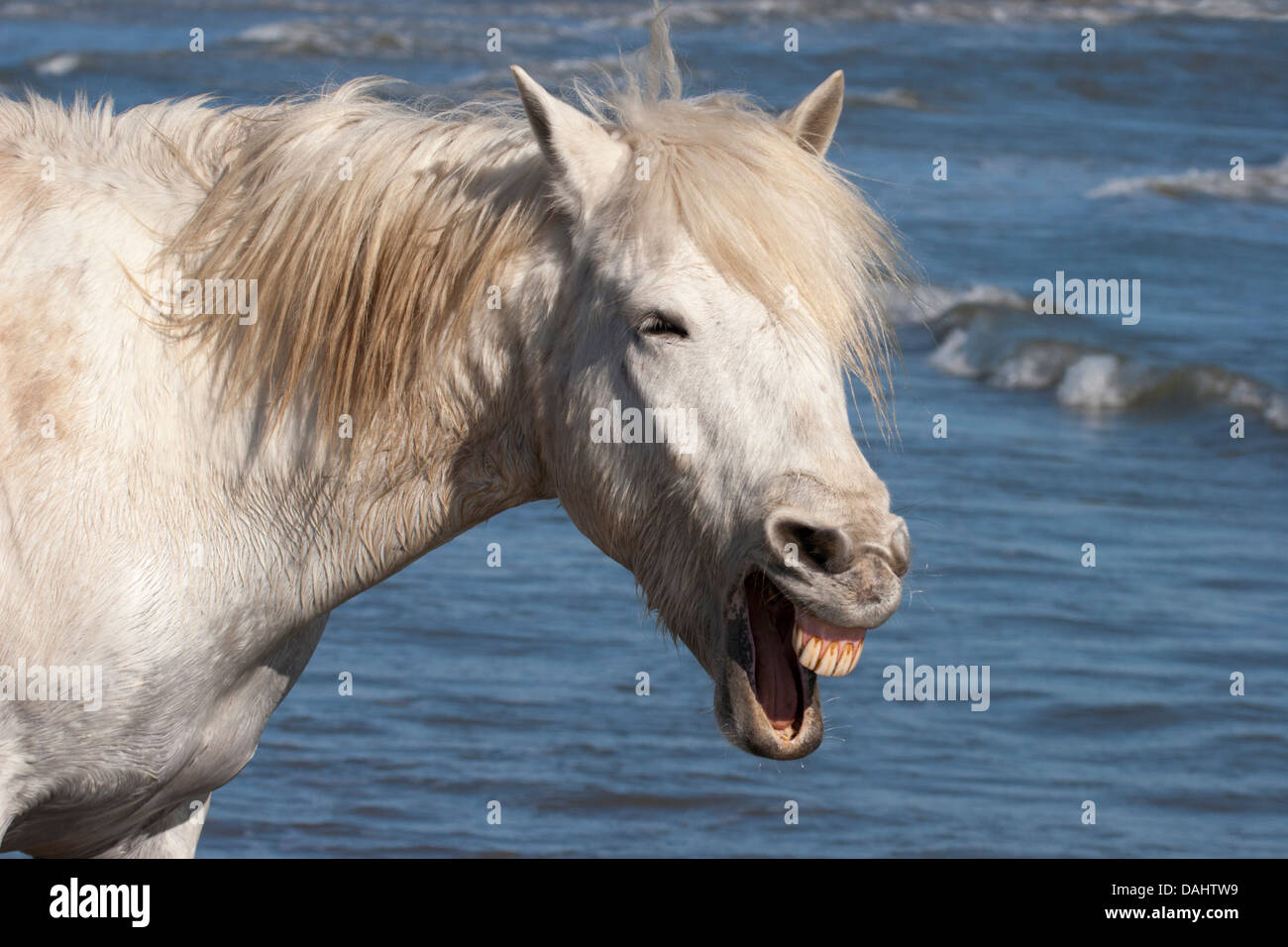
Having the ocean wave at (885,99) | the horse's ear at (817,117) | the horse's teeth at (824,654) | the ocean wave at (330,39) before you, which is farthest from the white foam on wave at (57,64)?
the horse's teeth at (824,654)

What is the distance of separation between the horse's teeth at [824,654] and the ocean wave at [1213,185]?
44.4 feet

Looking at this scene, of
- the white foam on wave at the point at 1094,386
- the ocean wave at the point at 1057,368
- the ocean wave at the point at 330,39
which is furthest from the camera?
the ocean wave at the point at 330,39

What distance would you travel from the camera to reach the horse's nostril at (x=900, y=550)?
2.53 metres

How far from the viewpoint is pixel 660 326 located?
8.71 ft

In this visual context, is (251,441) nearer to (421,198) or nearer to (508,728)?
(421,198)

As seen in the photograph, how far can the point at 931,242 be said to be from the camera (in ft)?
44.2

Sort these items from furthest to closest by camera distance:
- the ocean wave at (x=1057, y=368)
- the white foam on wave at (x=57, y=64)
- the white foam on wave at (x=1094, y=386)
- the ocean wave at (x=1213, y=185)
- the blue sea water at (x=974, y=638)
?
the white foam on wave at (x=57, y=64)
the ocean wave at (x=1213, y=185)
the white foam on wave at (x=1094, y=386)
the ocean wave at (x=1057, y=368)
the blue sea water at (x=974, y=638)

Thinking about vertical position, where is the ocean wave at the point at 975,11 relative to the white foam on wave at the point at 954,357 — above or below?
below

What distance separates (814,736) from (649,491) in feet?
1.61

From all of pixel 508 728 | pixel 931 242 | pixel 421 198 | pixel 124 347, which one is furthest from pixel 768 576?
pixel 931 242

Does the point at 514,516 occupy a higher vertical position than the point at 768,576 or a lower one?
lower

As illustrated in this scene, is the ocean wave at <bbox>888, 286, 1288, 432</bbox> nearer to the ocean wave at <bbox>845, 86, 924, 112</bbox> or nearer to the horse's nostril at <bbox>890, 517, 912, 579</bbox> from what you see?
the ocean wave at <bbox>845, 86, 924, 112</bbox>

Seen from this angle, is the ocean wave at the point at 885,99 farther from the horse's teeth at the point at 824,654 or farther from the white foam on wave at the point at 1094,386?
the horse's teeth at the point at 824,654

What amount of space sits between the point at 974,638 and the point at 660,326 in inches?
171
